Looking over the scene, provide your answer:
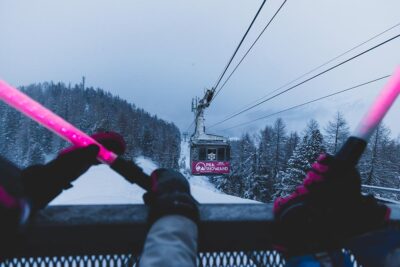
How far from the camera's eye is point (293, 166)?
38812 millimetres

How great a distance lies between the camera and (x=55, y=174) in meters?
1.24

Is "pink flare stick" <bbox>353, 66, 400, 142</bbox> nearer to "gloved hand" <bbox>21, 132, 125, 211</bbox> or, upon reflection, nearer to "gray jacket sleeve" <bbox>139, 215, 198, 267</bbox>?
"gray jacket sleeve" <bbox>139, 215, 198, 267</bbox>

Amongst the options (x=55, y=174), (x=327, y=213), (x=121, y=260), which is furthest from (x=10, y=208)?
(x=327, y=213)

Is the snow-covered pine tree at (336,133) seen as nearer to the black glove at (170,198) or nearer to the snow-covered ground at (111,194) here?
the snow-covered ground at (111,194)

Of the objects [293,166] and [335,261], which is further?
[293,166]

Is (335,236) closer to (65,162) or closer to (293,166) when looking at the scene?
(65,162)

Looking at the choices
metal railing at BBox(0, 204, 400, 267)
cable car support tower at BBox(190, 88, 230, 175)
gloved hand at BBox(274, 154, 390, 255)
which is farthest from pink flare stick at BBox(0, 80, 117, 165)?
cable car support tower at BBox(190, 88, 230, 175)

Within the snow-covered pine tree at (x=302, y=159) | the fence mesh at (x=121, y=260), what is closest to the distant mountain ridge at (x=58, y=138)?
the snow-covered pine tree at (x=302, y=159)

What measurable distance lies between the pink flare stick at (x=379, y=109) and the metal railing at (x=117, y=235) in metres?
0.51

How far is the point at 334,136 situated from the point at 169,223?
1902 inches

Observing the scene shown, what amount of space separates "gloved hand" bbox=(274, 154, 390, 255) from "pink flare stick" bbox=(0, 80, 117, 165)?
2.73 ft

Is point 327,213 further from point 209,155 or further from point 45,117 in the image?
point 209,155

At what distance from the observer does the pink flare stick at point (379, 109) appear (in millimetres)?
1094

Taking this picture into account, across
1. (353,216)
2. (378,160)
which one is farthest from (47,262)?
(378,160)
